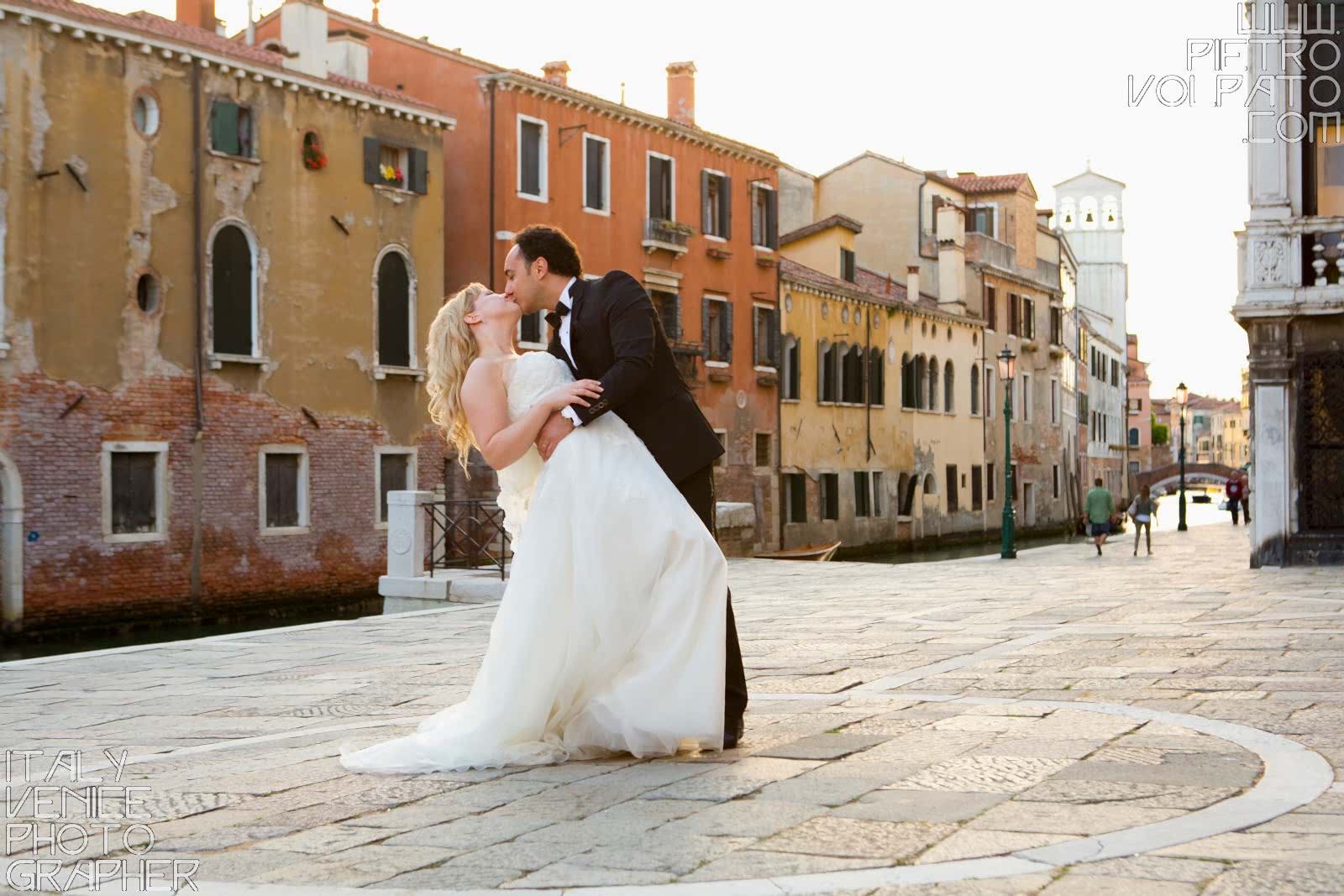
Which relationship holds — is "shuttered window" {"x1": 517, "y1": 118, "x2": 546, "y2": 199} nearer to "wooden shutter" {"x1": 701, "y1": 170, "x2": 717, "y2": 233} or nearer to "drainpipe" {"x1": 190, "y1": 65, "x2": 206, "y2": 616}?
"wooden shutter" {"x1": 701, "y1": 170, "x2": 717, "y2": 233}

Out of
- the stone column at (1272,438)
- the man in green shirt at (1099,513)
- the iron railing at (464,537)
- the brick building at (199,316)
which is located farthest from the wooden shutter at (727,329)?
the stone column at (1272,438)

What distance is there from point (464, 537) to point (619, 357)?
15.4m

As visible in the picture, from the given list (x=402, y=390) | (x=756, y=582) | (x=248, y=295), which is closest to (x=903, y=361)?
(x=402, y=390)

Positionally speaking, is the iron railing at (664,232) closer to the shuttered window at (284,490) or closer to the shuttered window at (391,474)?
the shuttered window at (391,474)

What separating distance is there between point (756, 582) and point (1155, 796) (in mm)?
12377

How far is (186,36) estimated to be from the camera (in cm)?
2297

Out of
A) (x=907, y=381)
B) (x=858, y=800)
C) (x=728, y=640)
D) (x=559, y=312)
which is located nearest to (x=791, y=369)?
(x=907, y=381)

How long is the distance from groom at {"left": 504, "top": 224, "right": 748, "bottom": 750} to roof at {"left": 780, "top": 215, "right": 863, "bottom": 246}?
114 feet

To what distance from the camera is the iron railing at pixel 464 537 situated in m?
16.1

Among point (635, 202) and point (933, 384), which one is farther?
point (933, 384)

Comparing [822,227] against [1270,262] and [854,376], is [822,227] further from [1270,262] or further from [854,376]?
[1270,262]

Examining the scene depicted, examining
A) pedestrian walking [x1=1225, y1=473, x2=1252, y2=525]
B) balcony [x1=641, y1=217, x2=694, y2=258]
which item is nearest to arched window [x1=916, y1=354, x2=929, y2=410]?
pedestrian walking [x1=1225, y1=473, x2=1252, y2=525]

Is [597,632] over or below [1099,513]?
over

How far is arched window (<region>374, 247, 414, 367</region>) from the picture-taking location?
81.6 feet
